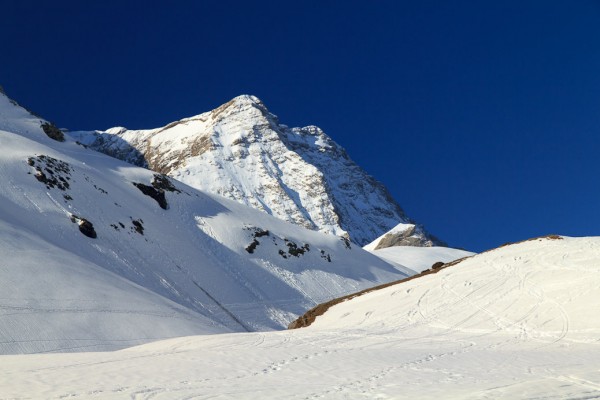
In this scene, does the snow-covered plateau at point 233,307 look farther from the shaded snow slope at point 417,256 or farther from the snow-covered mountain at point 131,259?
the shaded snow slope at point 417,256

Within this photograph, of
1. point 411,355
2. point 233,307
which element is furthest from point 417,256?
point 411,355

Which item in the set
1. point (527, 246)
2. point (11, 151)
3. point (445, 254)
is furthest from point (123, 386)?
point (445, 254)

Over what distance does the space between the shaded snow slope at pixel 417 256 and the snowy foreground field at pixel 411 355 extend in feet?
234

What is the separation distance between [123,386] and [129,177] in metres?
69.5

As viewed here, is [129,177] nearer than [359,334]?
No

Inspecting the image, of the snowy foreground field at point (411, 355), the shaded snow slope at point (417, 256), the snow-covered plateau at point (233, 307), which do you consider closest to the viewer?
the snowy foreground field at point (411, 355)

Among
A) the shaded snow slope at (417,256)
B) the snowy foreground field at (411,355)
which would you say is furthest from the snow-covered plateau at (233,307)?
the shaded snow slope at (417,256)

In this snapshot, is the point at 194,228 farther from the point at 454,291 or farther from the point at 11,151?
the point at 454,291

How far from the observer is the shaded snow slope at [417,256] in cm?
10902

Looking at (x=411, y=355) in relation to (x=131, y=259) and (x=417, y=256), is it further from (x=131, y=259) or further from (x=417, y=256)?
(x=417, y=256)

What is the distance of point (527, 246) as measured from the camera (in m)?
39.9

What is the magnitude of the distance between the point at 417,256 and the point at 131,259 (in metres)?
75.6

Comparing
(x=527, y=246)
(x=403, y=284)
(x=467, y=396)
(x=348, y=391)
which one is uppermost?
(x=527, y=246)

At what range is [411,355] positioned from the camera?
64.8 ft
